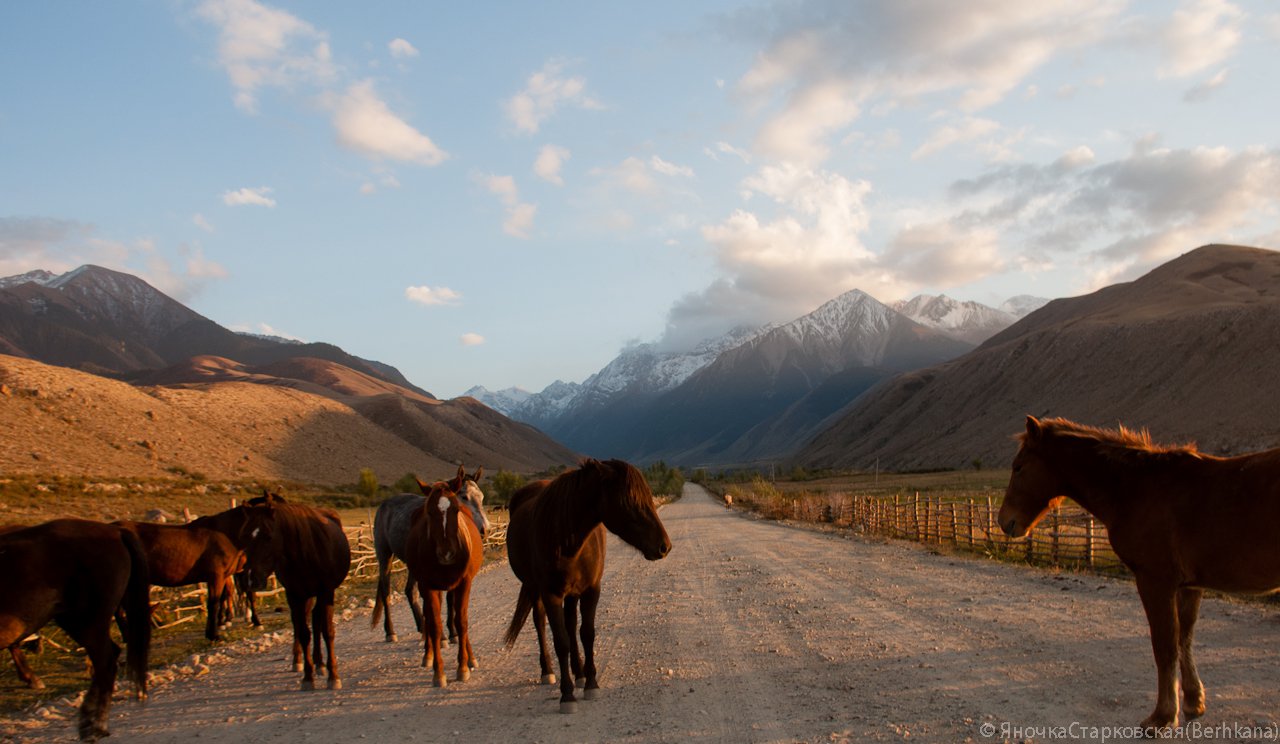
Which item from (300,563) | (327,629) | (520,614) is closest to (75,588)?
(300,563)

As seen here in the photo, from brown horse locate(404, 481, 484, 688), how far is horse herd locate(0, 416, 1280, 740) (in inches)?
0.7

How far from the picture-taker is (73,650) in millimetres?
10562

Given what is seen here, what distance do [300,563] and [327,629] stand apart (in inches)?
32.1

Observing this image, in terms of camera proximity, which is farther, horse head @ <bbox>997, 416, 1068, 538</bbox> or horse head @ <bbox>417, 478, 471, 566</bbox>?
horse head @ <bbox>417, 478, 471, 566</bbox>

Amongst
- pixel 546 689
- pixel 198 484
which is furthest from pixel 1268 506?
pixel 198 484

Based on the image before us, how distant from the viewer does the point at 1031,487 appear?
21.9 feet

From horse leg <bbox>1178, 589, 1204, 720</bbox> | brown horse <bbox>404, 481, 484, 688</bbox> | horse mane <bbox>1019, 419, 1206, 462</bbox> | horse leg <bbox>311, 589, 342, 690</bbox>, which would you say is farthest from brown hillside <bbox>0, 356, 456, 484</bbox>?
horse leg <bbox>1178, 589, 1204, 720</bbox>

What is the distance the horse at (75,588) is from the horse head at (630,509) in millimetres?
4680

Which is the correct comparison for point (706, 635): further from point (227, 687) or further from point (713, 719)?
point (227, 687)

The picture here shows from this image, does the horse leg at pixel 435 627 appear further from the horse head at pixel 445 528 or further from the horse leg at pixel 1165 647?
the horse leg at pixel 1165 647

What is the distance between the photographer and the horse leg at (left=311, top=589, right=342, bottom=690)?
8258 millimetres

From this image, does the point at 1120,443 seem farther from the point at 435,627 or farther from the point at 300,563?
the point at 300,563

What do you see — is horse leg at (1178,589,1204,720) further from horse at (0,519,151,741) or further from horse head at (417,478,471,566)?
horse at (0,519,151,741)

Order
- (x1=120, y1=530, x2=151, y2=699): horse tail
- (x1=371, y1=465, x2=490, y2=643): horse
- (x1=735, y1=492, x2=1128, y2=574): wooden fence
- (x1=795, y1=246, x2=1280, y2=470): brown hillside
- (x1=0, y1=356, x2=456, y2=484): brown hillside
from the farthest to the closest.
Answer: (x1=795, y1=246, x2=1280, y2=470): brown hillside < (x1=0, y1=356, x2=456, y2=484): brown hillside < (x1=735, y1=492, x2=1128, y2=574): wooden fence < (x1=371, y1=465, x2=490, y2=643): horse < (x1=120, y1=530, x2=151, y2=699): horse tail
